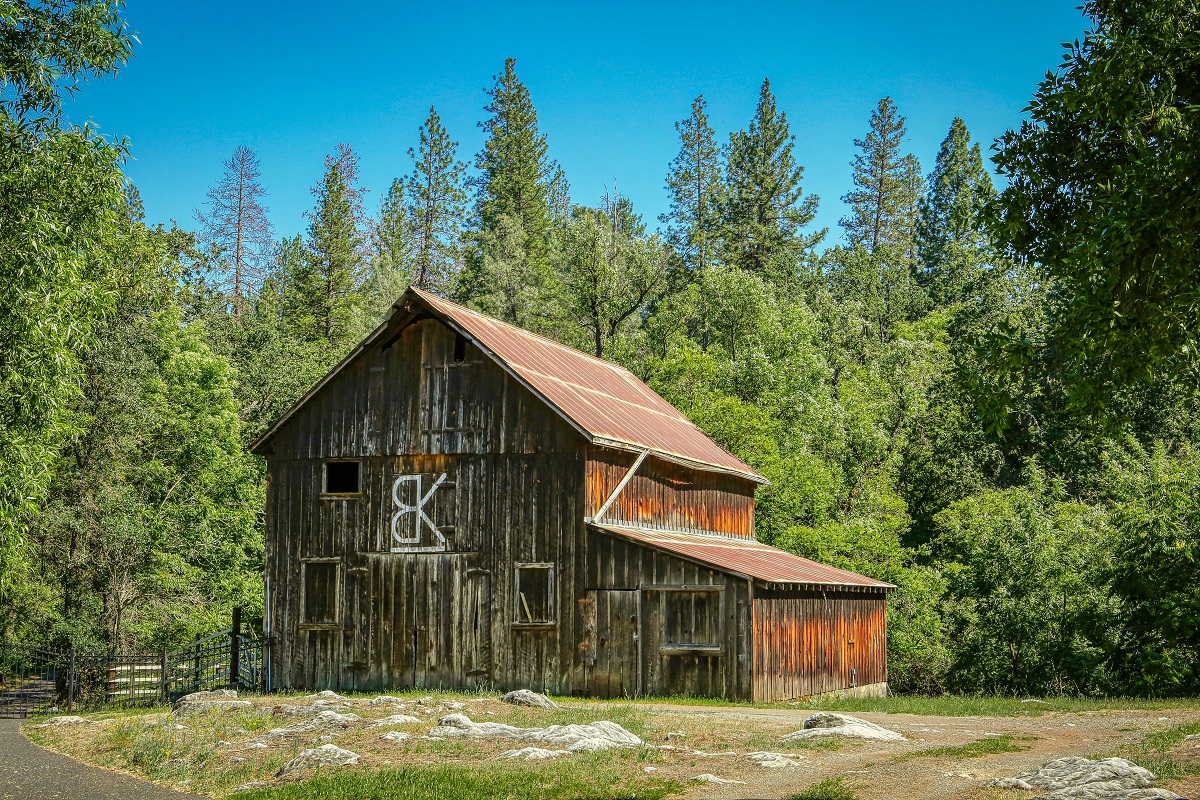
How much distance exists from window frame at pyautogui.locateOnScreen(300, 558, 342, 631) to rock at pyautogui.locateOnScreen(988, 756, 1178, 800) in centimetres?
1939

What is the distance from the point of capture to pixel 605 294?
50.8 m

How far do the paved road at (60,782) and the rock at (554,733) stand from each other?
415 centimetres

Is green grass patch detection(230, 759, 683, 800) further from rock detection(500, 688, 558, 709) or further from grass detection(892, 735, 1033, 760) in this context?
rock detection(500, 688, 558, 709)

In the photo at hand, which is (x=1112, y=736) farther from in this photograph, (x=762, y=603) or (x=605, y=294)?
(x=605, y=294)

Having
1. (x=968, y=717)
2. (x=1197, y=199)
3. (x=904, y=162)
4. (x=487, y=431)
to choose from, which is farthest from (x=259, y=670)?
(x=904, y=162)

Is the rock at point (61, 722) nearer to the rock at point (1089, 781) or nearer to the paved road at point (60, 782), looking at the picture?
the paved road at point (60, 782)

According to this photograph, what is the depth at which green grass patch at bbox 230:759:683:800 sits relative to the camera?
12.9m

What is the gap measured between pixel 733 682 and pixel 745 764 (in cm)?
1039

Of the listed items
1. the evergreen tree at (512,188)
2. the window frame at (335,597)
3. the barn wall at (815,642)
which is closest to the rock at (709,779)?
the barn wall at (815,642)

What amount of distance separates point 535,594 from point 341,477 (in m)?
6.32

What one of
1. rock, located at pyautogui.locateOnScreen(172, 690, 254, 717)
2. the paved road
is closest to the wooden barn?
rock, located at pyautogui.locateOnScreen(172, 690, 254, 717)

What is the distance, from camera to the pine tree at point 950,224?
218 feet

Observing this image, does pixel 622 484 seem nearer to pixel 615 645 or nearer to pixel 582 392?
pixel 582 392

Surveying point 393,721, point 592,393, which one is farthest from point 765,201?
point 393,721
